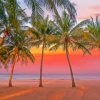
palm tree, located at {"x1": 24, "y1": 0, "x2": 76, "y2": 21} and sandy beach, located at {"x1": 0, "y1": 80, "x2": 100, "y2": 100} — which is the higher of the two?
palm tree, located at {"x1": 24, "y1": 0, "x2": 76, "y2": 21}

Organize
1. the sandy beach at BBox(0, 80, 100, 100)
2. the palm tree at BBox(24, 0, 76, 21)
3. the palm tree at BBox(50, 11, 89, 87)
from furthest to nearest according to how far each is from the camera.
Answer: the palm tree at BBox(50, 11, 89, 87), the sandy beach at BBox(0, 80, 100, 100), the palm tree at BBox(24, 0, 76, 21)

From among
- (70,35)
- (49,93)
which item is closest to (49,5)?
(49,93)

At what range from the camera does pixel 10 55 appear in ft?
113

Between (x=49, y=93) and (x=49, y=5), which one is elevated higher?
(x=49, y=5)

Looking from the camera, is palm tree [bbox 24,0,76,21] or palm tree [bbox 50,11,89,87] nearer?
palm tree [bbox 24,0,76,21]

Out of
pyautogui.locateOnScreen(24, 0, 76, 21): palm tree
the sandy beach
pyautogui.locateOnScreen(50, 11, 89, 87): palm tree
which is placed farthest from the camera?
pyautogui.locateOnScreen(50, 11, 89, 87): palm tree

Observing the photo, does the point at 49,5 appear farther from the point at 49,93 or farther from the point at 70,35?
the point at 70,35

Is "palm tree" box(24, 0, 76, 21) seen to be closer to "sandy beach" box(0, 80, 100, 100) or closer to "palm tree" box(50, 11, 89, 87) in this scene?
"sandy beach" box(0, 80, 100, 100)

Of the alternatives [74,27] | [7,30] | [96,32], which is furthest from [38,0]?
[96,32]

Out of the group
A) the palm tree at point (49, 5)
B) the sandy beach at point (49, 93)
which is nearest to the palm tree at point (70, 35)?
the sandy beach at point (49, 93)

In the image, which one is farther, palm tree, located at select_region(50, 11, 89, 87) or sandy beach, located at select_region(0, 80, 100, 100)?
palm tree, located at select_region(50, 11, 89, 87)

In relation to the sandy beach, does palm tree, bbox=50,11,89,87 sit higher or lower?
higher

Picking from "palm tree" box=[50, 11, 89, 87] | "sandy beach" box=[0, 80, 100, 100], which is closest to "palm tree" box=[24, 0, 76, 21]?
"sandy beach" box=[0, 80, 100, 100]

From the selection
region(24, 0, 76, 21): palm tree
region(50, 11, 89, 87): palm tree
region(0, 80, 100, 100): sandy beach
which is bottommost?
region(0, 80, 100, 100): sandy beach
